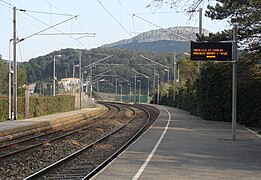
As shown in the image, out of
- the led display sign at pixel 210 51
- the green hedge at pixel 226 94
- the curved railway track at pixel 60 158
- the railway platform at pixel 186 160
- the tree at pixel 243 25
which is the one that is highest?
the tree at pixel 243 25

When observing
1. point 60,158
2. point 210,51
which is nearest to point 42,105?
point 210,51

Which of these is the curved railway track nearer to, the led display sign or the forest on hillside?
the led display sign

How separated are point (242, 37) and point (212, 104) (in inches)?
424

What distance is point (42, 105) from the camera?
5419 cm

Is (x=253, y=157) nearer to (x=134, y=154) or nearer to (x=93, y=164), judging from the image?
(x=134, y=154)

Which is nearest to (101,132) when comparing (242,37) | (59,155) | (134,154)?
(242,37)

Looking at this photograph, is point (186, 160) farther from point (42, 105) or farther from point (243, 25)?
point (42, 105)

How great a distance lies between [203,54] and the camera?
24422 millimetres

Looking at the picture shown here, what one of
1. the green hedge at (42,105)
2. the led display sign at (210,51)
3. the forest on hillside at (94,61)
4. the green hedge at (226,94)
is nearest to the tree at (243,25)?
the green hedge at (226,94)

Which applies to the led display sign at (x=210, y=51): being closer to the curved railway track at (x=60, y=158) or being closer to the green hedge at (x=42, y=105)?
the curved railway track at (x=60, y=158)

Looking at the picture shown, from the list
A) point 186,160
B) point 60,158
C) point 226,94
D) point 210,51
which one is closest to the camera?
point 186,160

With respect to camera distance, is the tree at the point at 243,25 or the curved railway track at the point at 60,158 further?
the tree at the point at 243,25

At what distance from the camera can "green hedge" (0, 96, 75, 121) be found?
4416 centimetres

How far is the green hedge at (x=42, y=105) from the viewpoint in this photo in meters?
44.2
